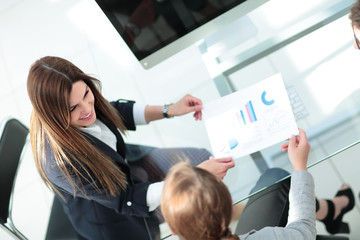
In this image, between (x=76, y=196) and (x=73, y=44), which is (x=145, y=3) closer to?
(x=76, y=196)

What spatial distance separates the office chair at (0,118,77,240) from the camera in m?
1.39

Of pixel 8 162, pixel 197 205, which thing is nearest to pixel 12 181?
pixel 8 162

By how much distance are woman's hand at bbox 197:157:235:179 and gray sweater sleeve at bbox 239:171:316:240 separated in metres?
0.20

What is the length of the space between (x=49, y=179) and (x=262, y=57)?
2.85ft

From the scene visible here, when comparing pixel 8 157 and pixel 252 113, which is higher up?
pixel 8 157

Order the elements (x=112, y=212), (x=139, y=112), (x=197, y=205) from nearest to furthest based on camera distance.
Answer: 1. (x=197, y=205)
2. (x=112, y=212)
3. (x=139, y=112)

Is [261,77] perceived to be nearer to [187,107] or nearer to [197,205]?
[187,107]

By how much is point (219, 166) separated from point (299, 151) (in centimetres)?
25

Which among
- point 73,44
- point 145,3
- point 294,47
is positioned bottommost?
point 294,47

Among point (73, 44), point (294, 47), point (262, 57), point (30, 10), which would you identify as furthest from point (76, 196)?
point (30, 10)

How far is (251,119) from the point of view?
3.97 ft

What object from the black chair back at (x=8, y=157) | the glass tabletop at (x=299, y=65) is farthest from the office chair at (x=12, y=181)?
the glass tabletop at (x=299, y=65)

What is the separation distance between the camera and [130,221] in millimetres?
1309

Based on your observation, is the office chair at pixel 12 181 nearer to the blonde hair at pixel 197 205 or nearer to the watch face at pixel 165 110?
the watch face at pixel 165 110
